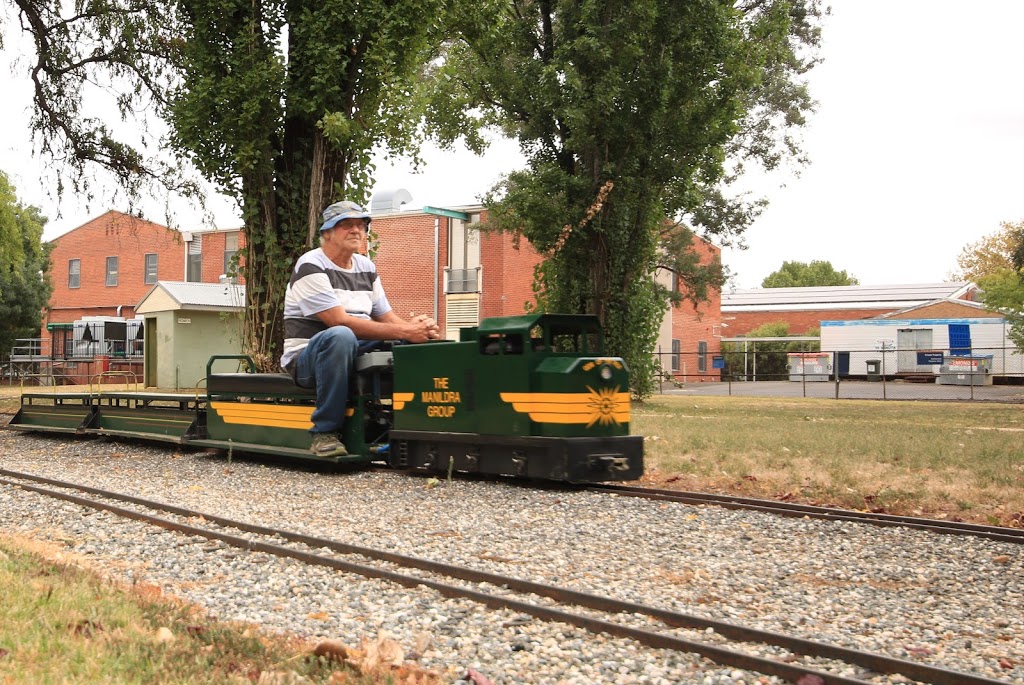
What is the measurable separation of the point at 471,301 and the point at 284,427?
93.8ft

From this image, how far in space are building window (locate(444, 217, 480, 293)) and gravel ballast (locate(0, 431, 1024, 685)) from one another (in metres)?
29.8

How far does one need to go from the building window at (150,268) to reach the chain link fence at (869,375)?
83.2ft

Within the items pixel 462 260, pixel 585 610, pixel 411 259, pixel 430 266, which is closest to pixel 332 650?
pixel 585 610

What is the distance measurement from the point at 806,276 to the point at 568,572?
115 metres

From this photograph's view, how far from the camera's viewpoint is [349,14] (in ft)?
41.9

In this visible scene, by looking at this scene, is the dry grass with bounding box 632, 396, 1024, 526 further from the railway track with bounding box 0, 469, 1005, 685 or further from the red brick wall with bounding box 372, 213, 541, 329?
the red brick wall with bounding box 372, 213, 541, 329

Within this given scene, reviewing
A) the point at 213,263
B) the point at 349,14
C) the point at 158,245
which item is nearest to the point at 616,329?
the point at 349,14

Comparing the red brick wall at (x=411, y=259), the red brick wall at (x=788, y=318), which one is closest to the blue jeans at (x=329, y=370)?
the red brick wall at (x=411, y=259)

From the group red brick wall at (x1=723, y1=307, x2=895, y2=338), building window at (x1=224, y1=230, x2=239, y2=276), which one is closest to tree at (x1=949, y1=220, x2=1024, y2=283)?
red brick wall at (x1=723, y1=307, x2=895, y2=338)

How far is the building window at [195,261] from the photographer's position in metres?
46.8

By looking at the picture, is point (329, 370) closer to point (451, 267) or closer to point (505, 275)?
point (505, 275)

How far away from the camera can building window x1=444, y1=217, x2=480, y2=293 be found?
38500 mm

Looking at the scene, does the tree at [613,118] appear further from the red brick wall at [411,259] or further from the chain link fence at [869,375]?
the red brick wall at [411,259]

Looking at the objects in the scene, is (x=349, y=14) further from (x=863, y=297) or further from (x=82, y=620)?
(x=863, y=297)
